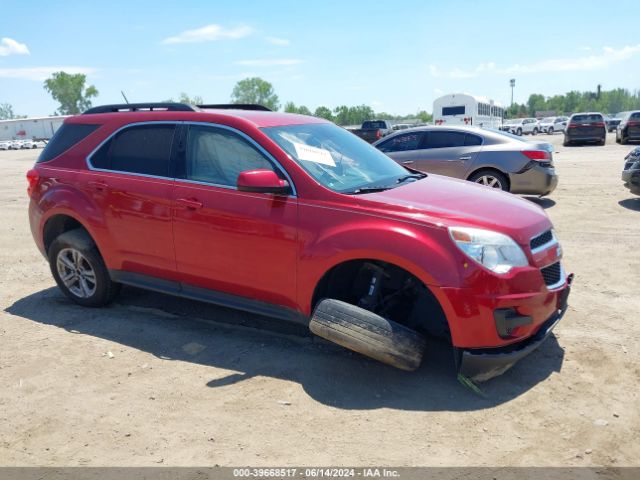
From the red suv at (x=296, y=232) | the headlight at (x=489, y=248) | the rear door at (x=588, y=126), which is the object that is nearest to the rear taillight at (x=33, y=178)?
the red suv at (x=296, y=232)

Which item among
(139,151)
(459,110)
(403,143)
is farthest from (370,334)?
(459,110)

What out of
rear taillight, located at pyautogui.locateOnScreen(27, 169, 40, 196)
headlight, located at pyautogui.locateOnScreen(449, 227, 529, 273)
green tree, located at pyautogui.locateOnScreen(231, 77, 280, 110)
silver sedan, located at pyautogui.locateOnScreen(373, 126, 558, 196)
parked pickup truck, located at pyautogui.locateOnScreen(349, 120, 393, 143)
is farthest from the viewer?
green tree, located at pyautogui.locateOnScreen(231, 77, 280, 110)

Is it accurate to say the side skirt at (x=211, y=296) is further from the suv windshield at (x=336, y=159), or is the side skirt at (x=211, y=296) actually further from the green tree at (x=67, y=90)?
the green tree at (x=67, y=90)

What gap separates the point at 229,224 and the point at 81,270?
1.99 metres

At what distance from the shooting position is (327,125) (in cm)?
488

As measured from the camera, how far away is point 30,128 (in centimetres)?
9288

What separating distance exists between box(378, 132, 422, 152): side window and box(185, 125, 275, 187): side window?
676 cm

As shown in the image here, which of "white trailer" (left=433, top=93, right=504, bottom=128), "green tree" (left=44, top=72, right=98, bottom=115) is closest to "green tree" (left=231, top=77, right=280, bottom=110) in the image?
"green tree" (left=44, top=72, right=98, bottom=115)

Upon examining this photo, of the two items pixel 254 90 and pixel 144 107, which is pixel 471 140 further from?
pixel 254 90

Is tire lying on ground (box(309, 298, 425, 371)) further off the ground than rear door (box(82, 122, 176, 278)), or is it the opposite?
rear door (box(82, 122, 176, 278))

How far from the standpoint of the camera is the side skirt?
13.1 ft

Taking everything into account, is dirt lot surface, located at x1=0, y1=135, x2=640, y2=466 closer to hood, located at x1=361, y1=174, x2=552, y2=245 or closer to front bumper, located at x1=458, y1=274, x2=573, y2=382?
front bumper, located at x1=458, y1=274, x2=573, y2=382

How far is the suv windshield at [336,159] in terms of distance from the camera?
4.01 meters

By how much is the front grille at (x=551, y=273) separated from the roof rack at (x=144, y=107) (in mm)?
3076
